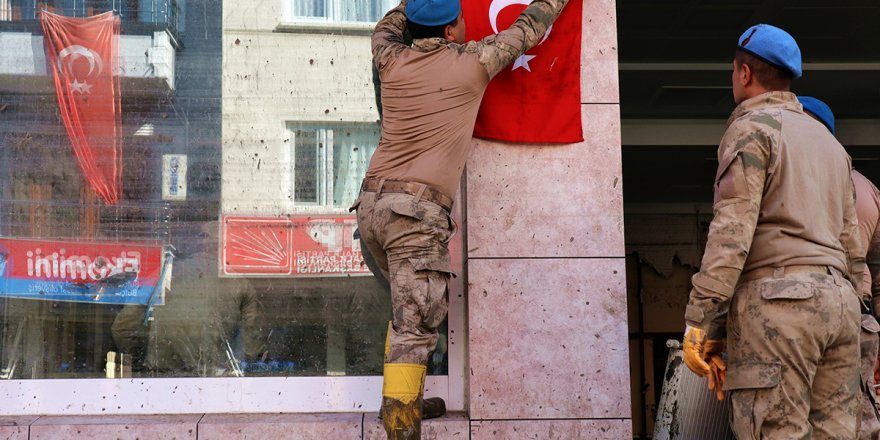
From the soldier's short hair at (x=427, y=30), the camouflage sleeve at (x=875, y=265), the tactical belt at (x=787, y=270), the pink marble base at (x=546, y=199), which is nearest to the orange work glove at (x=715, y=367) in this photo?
the tactical belt at (x=787, y=270)

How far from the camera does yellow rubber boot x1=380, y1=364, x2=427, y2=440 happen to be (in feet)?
12.4

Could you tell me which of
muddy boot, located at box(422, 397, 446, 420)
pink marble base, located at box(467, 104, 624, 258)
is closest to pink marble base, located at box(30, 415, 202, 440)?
muddy boot, located at box(422, 397, 446, 420)

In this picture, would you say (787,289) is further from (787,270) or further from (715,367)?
(715,367)

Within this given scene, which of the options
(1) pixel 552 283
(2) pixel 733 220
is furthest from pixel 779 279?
(1) pixel 552 283

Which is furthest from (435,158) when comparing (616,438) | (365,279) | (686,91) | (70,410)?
(686,91)

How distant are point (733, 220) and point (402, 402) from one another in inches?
62.2

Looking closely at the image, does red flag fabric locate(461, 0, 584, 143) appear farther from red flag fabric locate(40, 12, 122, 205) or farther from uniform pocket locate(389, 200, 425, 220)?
red flag fabric locate(40, 12, 122, 205)

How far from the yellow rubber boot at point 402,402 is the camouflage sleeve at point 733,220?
4.05ft

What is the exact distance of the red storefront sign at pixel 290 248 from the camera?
4.77m

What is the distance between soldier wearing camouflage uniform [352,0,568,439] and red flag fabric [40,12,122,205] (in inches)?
61.7

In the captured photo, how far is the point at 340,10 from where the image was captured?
4.93 m

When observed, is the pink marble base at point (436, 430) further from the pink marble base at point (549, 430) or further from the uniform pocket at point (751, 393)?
the uniform pocket at point (751, 393)

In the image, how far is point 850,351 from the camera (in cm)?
320

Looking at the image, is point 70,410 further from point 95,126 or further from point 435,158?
point 435,158
